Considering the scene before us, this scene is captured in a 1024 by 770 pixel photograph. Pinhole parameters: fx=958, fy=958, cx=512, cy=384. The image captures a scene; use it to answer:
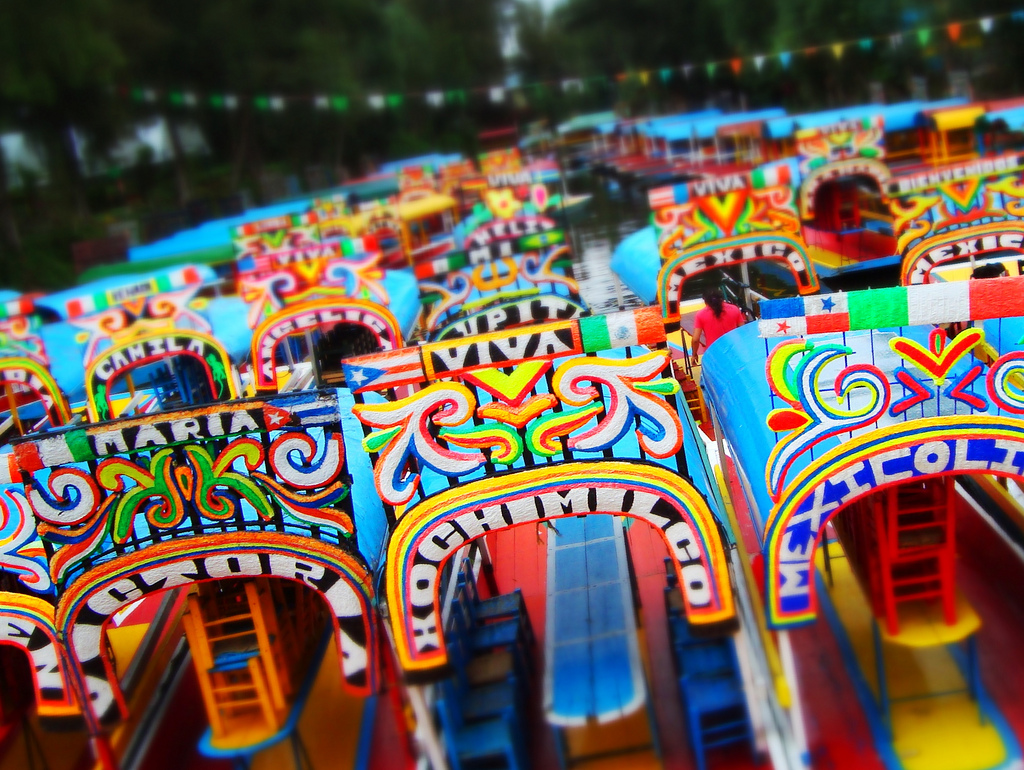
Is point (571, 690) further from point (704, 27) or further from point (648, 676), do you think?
point (704, 27)

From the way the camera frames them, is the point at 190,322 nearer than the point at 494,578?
No

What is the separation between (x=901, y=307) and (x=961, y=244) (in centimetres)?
557

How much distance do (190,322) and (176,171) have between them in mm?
38390

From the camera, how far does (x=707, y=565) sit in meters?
5.77

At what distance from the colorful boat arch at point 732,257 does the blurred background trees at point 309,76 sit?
19827 mm

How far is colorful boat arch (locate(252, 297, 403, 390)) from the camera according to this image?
11930mm

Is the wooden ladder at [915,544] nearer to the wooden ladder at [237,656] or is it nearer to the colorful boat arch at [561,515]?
the colorful boat arch at [561,515]

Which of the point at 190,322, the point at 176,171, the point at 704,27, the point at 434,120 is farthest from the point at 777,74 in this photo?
the point at 190,322

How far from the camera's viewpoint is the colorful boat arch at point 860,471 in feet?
18.2

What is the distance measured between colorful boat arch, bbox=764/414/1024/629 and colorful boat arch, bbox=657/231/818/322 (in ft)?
21.1

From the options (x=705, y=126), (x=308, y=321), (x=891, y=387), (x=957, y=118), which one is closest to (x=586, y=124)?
(x=705, y=126)

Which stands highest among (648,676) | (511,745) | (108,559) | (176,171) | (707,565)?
(176,171)

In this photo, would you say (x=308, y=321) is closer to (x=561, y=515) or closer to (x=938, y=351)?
(x=561, y=515)

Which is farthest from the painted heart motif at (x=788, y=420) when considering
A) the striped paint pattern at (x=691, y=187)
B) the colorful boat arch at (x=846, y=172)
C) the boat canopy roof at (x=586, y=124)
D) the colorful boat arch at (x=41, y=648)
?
the boat canopy roof at (x=586, y=124)
